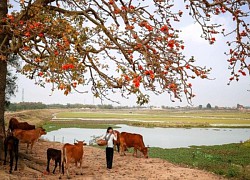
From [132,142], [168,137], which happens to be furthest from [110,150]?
[168,137]

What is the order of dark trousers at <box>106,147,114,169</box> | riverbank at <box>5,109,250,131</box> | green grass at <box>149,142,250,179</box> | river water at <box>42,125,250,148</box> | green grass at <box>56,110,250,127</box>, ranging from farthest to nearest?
1. green grass at <box>56,110,250,127</box>
2. riverbank at <box>5,109,250,131</box>
3. river water at <box>42,125,250,148</box>
4. green grass at <box>149,142,250,179</box>
5. dark trousers at <box>106,147,114,169</box>

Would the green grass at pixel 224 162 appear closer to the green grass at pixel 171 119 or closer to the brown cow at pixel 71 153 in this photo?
the brown cow at pixel 71 153

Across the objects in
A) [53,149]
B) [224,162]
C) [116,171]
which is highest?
[53,149]

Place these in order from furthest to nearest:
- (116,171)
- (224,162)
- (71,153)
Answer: (224,162) → (116,171) → (71,153)

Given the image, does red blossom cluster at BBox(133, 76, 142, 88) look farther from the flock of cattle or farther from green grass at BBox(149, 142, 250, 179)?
green grass at BBox(149, 142, 250, 179)

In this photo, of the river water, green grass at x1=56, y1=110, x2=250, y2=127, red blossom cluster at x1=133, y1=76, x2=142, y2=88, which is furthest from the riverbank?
red blossom cluster at x1=133, y1=76, x2=142, y2=88

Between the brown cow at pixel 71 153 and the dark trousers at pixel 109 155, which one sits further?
the dark trousers at pixel 109 155

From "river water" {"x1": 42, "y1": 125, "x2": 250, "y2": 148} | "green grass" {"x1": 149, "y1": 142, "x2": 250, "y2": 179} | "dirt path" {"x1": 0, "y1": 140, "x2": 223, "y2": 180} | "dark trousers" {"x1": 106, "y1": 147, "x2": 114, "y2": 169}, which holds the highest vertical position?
"dark trousers" {"x1": 106, "y1": 147, "x2": 114, "y2": 169}

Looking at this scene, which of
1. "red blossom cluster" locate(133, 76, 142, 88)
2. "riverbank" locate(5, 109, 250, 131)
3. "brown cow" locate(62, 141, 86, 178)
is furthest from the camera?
"riverbank" locate(5, 109, 250, 131)

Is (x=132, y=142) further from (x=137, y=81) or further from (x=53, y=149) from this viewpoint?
(x=137, y=81)

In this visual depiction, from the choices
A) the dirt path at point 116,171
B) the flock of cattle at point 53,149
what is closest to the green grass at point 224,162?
the dirt path at point 116,171

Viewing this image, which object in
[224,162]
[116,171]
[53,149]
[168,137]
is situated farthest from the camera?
[168,137]

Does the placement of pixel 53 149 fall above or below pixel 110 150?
above

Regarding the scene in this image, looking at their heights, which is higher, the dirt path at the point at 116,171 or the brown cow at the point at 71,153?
the brown cow at the point at 71,153
